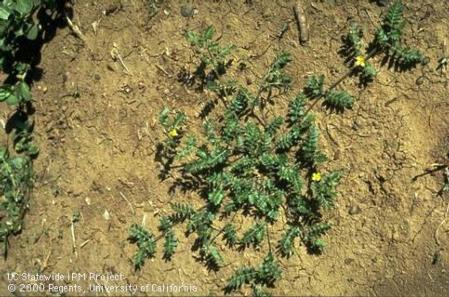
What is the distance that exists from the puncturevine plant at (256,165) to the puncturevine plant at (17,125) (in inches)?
35.8

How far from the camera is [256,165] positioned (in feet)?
11.8

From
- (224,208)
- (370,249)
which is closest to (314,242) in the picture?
(370,249)

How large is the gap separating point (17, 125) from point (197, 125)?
1263 millimetres

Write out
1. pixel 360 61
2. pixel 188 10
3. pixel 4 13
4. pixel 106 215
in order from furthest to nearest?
pixel 106 215
pixel 188 10
pixel 4 13
pixel 360 61

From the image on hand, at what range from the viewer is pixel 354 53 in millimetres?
3490

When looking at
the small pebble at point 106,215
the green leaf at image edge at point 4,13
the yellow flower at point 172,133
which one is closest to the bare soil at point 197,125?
the small pebble at point 106,215

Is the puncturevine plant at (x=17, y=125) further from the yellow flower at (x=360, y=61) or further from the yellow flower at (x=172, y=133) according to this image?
the yellow flower at (x=360, y=61)

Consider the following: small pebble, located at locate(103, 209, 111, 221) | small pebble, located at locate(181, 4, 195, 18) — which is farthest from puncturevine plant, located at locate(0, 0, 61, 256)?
small pebble, located at locate(181, 4, 195, 18)

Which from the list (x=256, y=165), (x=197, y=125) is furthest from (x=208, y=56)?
(x=256, y=165)

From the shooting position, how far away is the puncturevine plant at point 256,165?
3.52 metres

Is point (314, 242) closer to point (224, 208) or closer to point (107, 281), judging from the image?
point (224, 208)

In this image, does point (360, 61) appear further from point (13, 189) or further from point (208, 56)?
point (13, 189)

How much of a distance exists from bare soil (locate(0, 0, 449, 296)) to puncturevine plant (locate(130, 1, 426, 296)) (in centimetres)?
8

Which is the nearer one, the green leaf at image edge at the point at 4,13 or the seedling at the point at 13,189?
the green leaf at image edge at the point at 4,13
